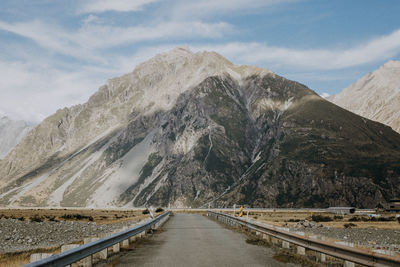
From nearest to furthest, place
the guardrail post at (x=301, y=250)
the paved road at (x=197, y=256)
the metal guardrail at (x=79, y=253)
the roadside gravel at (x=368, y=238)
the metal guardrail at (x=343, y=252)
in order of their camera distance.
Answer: the metal guardrail at (x=79, y=253) → the metal guardrail at (x=343, y=252) → the paved road at (x=197, y=256) → the guardrail post at (x=301, y=250) → the roadside gravel at (x=368, y=238)

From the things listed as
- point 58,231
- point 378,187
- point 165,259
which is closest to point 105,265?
point 165,259

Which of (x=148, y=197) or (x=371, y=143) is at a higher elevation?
(x=371, y=143)

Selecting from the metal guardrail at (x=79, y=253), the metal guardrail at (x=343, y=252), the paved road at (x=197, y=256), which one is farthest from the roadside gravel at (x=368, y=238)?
the metal guardrail at (x=79, y=253)

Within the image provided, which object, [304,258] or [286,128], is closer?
[304,258]

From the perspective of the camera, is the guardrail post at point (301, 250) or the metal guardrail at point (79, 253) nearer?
the metal guardrail at point (79, 253)

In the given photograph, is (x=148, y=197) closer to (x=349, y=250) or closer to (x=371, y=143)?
(x=371, y=143)

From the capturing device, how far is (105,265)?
39.8 feet

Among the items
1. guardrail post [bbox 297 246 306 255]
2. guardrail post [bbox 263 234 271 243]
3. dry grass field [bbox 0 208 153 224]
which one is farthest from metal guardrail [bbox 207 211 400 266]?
dry grass field [bbox 0 208 153 224]

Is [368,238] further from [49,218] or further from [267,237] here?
[49,218]

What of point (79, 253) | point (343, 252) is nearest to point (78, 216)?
point (79, 253)

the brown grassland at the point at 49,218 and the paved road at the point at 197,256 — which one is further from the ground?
the paved road at the point at 197,256

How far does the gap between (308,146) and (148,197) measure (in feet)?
244

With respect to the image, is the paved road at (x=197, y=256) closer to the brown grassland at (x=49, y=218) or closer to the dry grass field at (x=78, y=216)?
the brown grassland at (x=49, y=218)

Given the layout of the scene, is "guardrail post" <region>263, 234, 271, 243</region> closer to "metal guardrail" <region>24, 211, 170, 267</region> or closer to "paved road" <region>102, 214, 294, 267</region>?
"paved road" <region>102, 214, 294, 267</region>
